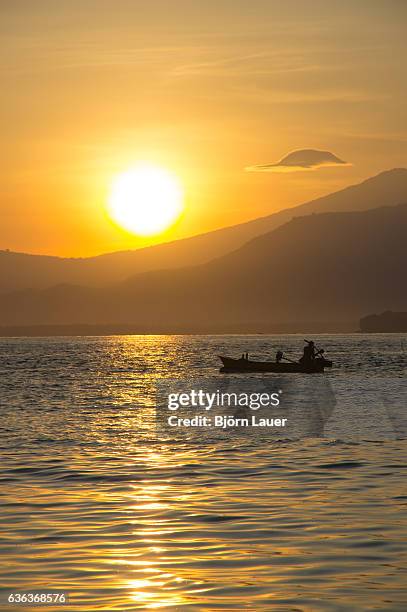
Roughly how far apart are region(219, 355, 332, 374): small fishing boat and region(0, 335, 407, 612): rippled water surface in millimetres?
56517

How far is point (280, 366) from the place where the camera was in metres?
101

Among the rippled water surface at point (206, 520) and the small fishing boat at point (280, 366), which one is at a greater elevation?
the small fishing boat at point (280, 366)

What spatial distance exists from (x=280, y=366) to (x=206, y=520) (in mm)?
78636

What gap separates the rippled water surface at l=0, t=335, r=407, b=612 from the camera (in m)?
16.8

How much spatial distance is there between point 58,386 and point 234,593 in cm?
7251

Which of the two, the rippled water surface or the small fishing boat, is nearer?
the rippled water surface

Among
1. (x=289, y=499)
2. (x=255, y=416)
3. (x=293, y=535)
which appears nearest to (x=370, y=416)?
(x=255, y=416)

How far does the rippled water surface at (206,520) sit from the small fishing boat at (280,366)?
185 feet

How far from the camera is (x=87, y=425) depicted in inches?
1905

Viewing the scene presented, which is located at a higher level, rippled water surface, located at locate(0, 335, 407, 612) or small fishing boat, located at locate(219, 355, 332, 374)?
small fishing boat, located at locate(219, 355, 332, 374)

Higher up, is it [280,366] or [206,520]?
[280,366]

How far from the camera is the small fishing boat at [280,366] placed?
10044 cm

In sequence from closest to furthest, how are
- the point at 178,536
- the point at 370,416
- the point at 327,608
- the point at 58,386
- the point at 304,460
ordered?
the point at 327,608, the point at 178,536, the point at 304,460, the point at 370,416, the point at 58,386

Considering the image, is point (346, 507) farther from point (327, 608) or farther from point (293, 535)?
point (327, 608)
